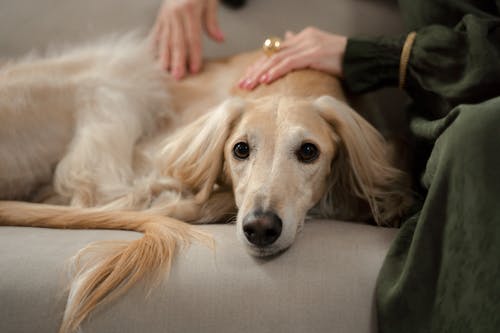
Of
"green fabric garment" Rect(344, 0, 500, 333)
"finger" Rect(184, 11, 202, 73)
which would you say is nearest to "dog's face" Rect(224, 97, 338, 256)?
"green fabric garment" Rect(344, 0, 500, 333)

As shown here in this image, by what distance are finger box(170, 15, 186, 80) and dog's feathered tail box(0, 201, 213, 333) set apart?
731 mm

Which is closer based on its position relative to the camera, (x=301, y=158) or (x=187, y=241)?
(x=187, y=241)

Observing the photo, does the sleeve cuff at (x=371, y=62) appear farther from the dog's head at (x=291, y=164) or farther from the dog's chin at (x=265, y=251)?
the dog's chin at (x=265, y=251)

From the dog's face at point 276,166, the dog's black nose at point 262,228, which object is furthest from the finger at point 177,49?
the dog's black nose at point 262,228

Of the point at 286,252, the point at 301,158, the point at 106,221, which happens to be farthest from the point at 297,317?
the point at 106,221

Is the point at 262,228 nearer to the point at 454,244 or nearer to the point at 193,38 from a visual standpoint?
the point at 454,244

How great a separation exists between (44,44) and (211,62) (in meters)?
0.59

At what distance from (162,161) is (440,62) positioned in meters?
0.78

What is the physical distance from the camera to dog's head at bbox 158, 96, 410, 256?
3.32 ft

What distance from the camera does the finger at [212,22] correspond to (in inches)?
66.0

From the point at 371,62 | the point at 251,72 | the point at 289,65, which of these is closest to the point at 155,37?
the point at 251,72

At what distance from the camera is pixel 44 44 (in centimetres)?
175

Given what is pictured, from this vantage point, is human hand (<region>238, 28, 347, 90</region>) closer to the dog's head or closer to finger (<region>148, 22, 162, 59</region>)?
the dog's head

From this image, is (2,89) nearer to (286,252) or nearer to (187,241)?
(187,241)
